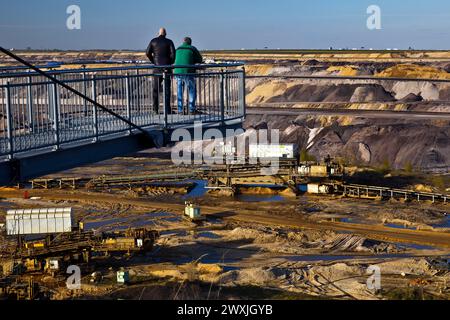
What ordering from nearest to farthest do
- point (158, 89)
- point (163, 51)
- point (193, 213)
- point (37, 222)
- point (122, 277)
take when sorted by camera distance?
point (158, 89) < point (163, 51) < point (122, 277) < point (37, 222) < point (193, 213)

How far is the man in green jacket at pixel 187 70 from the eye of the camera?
1569cm

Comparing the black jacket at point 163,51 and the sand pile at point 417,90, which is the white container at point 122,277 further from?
the sand pile at point 417,90

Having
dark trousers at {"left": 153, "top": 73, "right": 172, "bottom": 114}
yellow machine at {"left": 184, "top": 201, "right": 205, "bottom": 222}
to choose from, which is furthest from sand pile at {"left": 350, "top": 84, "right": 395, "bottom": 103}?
dark trousers at {"left": 153, "top": 73, "right": 172, "bottom": 114}

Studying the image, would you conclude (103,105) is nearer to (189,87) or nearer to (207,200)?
(189,87)

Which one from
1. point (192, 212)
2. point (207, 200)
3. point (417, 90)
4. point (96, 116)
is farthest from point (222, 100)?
point (417, 90)

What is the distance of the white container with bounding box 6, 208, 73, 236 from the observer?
23.4 meters

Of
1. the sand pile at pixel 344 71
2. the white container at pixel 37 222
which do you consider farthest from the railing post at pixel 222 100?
the sand pile at pixel 344 71

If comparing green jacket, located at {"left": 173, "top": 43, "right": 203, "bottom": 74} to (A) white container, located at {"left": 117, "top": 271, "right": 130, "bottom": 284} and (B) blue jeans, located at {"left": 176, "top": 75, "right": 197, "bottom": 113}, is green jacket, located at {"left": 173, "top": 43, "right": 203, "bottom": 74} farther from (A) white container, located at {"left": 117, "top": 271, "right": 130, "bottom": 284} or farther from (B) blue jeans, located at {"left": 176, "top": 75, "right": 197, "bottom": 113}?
(A) white container, located at {"left": 117, "top": 271, "right": 130, "bottom": 284}

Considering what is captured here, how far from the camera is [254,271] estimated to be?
22.8 metres

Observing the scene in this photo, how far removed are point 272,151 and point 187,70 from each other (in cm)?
2180

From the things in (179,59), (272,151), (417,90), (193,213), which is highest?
(179,59)

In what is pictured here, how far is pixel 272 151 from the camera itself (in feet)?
123

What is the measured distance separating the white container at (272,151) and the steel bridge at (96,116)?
19.2 m

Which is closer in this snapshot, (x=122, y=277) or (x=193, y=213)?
(x=122, y=277)
